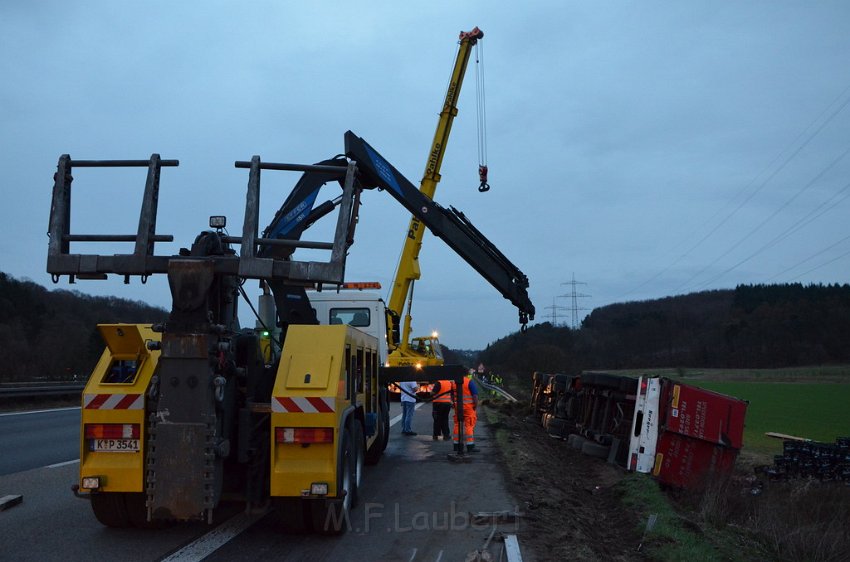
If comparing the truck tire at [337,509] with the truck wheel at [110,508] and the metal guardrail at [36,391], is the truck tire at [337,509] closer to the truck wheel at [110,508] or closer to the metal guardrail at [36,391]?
the truck wheel at [110,508]

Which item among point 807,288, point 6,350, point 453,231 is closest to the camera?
point 453,231

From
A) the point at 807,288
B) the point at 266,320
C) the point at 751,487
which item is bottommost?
the point at 751,487

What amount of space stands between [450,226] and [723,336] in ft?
295

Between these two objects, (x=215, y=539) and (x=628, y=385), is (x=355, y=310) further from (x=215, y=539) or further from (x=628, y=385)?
(x=215, y=539)

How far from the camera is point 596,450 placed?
43.8ft

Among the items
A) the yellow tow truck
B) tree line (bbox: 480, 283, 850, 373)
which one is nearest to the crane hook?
the yellow tow truck

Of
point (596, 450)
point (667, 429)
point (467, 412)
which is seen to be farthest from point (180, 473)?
point (596, 450)

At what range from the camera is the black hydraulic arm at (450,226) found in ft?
41.1

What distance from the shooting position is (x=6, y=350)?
4062 cm

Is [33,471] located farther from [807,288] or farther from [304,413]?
[807,288]

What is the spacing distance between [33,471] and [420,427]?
33.9 ft

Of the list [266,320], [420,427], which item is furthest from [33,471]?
[420,427]

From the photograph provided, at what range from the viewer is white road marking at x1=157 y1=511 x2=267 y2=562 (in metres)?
6.31

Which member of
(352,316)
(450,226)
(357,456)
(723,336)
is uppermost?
(723,336)
